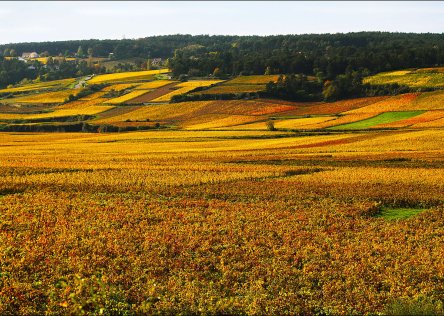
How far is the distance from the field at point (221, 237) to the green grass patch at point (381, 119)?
41.9 meters

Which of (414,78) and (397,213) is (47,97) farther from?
(397,213)

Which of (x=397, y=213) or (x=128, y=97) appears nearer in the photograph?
(x=397, y=213)

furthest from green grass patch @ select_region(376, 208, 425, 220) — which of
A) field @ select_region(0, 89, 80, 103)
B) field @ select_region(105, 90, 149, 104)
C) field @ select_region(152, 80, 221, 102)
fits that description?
field @ select_region(0, 89, 80, 103)

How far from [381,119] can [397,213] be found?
72.4 meters

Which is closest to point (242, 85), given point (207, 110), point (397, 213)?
point (207, 110)

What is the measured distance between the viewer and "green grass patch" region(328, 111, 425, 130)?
3770 inches

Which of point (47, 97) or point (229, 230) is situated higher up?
point (47, 97)

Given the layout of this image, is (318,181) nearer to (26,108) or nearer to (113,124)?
(113,124)

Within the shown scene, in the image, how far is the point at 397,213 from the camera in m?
32.6

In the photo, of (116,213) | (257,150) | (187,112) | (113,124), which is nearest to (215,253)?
(116,213)

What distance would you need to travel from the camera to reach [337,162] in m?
55.2

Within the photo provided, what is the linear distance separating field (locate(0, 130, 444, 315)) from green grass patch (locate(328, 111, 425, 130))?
41.9m

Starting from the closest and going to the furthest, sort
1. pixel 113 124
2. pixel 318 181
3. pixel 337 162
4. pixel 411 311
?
pixel 411 311, pixel 318 181, pixel 337 162, pixel 113 124

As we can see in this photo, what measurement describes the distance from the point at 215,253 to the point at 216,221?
5.26 meters
